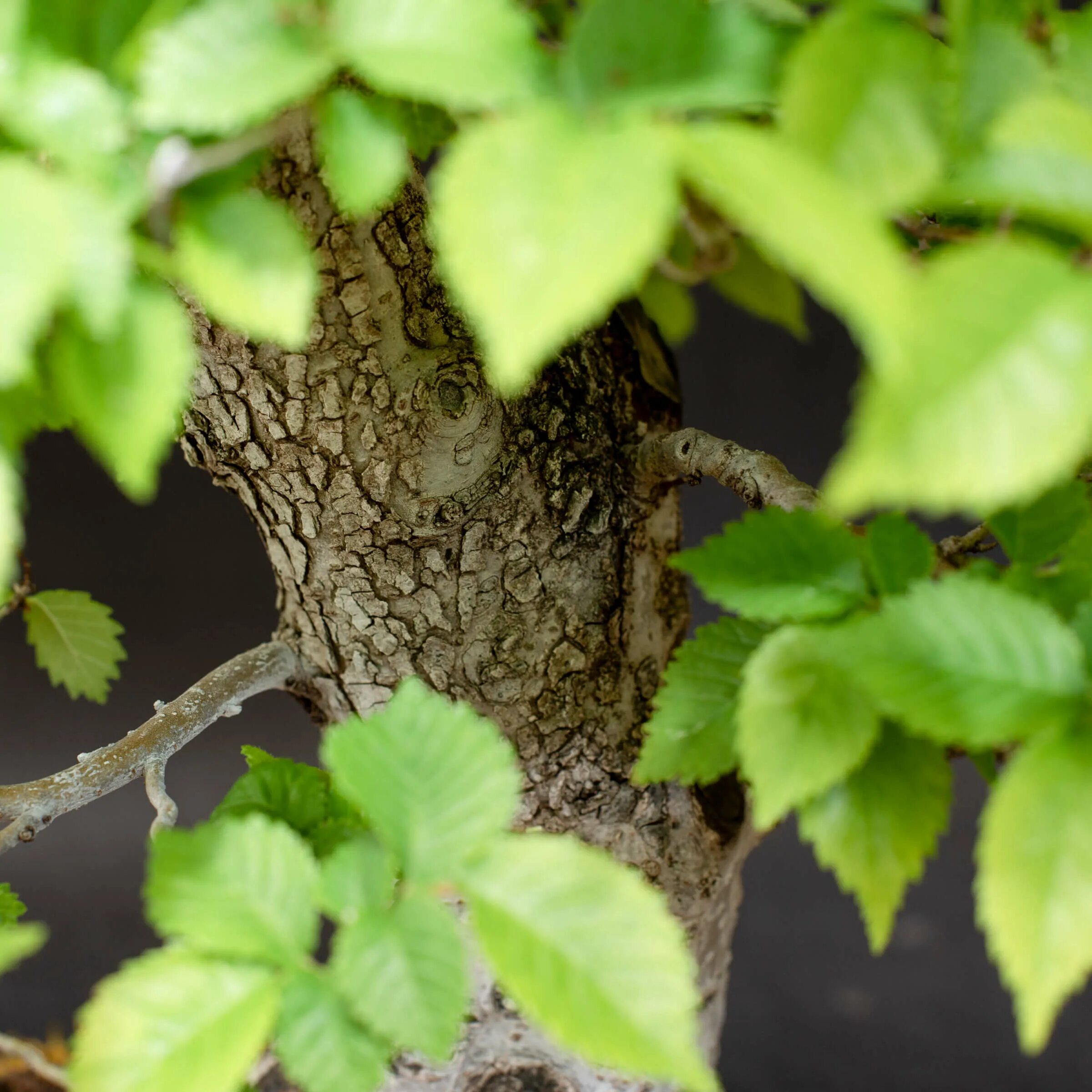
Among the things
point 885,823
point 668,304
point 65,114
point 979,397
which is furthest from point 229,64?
point 668,304

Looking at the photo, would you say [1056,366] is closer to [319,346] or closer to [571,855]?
[571,855]

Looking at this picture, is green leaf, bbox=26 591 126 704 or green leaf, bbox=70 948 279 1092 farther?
green leaf, bbox=26 591 126 704

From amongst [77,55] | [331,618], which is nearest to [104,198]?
[77,55]

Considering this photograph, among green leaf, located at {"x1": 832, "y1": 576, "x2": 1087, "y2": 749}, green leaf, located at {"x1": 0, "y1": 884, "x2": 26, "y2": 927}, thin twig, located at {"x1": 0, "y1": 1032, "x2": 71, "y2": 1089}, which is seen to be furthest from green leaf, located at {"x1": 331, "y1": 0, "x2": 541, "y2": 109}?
green leaf, located at {"x1": 0, "y1": 884, "x2": 26, "y2": 927}

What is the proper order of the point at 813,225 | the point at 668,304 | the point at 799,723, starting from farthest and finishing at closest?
1. the point at 668,304
2. the point at 799,723
3. the point at 813,225

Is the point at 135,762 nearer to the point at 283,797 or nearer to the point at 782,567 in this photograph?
the point at 283,797

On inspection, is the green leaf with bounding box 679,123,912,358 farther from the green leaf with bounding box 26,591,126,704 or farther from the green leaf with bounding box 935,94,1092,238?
the green leaf with bounding box 26,591,126,704
